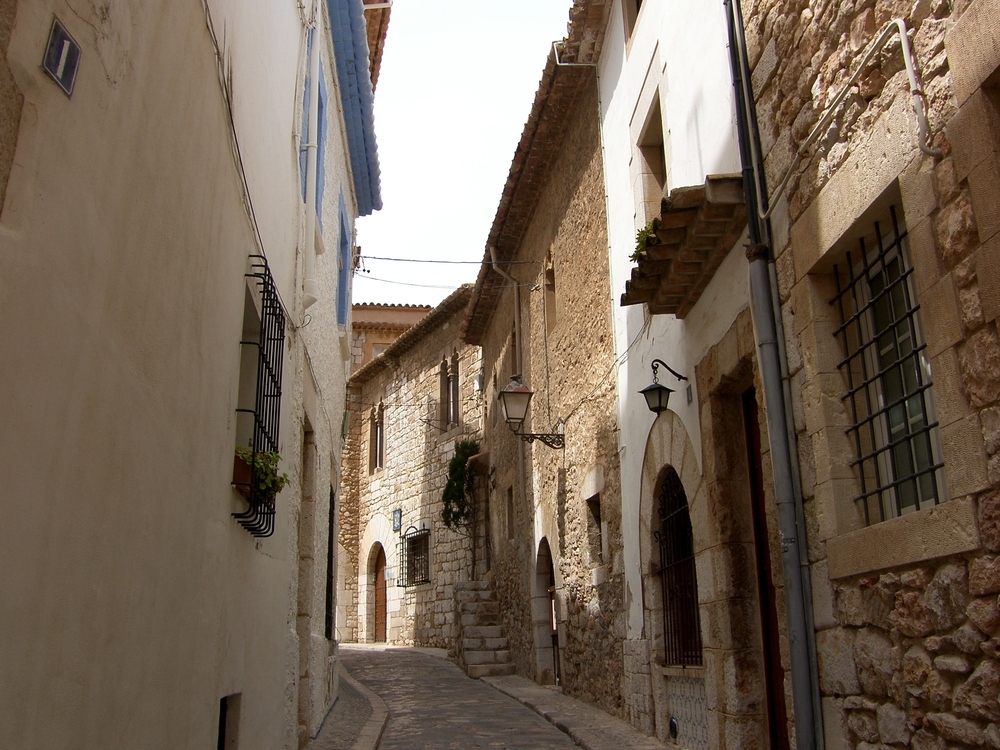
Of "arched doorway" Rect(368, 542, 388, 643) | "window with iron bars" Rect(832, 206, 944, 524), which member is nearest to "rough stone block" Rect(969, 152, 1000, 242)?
"window with iron bars" Rect(832, 206, 944, 524)

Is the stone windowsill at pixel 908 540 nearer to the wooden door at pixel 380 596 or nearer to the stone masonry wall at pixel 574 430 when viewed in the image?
the stone masonry wall at pixel 574 430

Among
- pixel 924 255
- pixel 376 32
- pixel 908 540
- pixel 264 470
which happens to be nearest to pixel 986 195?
pixel 924 255

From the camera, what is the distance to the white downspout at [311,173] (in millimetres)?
7294

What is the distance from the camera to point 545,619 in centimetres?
1241

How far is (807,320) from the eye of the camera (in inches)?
175

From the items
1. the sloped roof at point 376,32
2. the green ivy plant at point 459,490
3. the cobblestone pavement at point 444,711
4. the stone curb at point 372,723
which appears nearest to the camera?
the stone curb at point 372,723

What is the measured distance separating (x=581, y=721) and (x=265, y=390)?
4835 millimetres

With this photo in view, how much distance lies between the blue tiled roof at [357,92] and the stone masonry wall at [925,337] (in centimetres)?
534

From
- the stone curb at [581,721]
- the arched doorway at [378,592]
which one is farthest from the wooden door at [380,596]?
the stone curb at [581,721]

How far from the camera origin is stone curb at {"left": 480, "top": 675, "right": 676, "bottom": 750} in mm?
7227

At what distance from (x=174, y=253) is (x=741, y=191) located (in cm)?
318

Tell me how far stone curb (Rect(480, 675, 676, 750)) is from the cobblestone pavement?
90 millimetres

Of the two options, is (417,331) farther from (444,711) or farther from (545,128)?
(444,711)

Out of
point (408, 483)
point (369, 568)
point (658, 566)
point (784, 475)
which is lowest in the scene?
point (658, 566)
